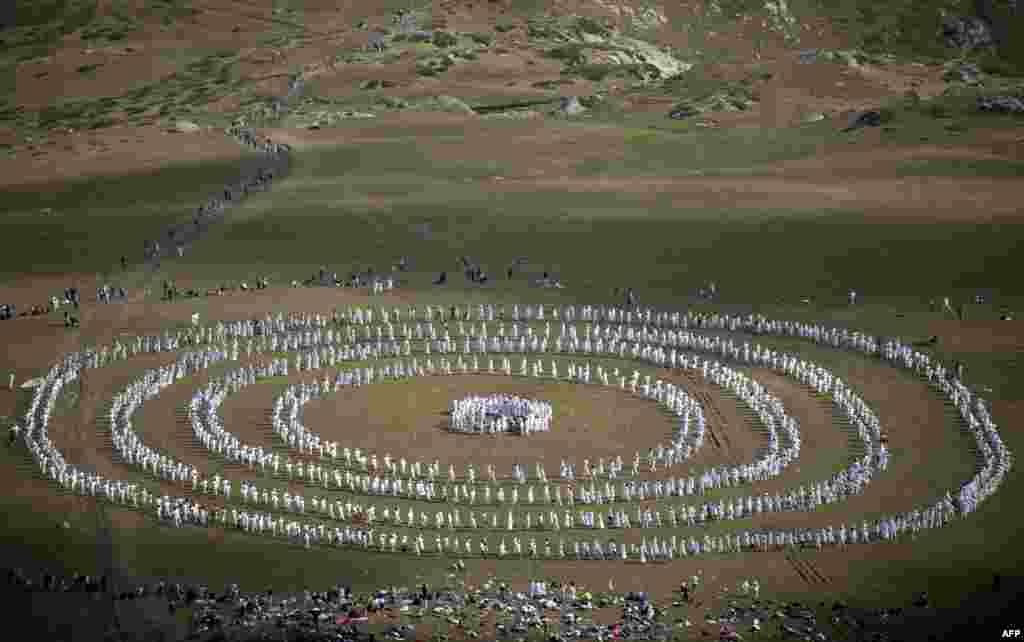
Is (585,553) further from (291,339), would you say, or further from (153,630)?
(291,339)

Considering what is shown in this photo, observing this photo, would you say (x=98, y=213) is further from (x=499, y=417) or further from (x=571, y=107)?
(x=571, y=107)

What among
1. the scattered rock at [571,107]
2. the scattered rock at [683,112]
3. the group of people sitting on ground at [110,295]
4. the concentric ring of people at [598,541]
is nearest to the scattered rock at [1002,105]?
the scattered rock at [683,112]

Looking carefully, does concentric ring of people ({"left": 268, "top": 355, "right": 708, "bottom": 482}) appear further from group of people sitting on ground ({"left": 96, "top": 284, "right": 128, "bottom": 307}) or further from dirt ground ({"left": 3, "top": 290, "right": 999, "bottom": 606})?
group of people sitting on ground ({"left": 96, "top": 284, "right": 128, "bottom": 307})

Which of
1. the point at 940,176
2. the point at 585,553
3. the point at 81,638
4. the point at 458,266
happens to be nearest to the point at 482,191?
the point at 458,266

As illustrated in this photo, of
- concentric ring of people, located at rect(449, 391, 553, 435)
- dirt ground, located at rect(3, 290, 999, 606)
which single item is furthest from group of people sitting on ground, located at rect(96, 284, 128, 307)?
concentric ring of people, located at rect(449, 391, 553, 435)

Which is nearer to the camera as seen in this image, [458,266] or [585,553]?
[585,553]

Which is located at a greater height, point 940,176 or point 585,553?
point 585,553
